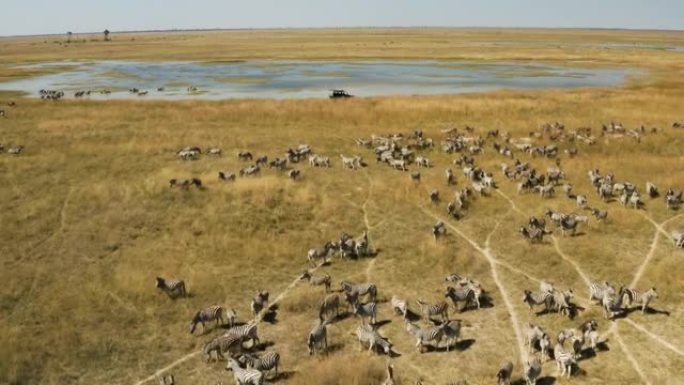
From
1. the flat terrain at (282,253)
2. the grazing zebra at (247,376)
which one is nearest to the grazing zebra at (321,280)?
the flat terrain at (282,253)

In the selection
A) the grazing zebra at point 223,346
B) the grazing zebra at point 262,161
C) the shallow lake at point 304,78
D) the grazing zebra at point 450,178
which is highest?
the shallow lake at point 304,78

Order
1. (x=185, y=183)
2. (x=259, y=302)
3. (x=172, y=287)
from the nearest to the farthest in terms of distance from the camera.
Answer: (x=259, y=302) → (x=172, y=287) → (x=185, y=183)

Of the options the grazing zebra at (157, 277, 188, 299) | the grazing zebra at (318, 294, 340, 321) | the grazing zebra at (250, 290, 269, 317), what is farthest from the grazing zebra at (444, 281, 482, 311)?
the grazing zebra at (157, 277, 188, 299)

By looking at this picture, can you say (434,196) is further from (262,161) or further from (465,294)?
(262,161)

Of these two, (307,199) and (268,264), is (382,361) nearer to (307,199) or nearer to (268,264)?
(268,264)

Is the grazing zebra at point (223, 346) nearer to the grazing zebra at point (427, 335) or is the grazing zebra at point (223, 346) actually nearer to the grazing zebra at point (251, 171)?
the grazing zebra at point (427, 335)

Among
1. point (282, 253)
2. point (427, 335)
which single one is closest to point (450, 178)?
point (282, 253)

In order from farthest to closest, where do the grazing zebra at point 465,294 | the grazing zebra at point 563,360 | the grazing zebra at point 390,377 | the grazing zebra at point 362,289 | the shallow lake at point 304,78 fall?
the shallow lake at point 304,78, the grazing zebra at point 362,289, the grazing zebra at point 465,294, the grazing zebra at point 563,360, the grazing zebra at point 390,377

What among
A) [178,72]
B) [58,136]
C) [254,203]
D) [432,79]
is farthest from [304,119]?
[178,72]
